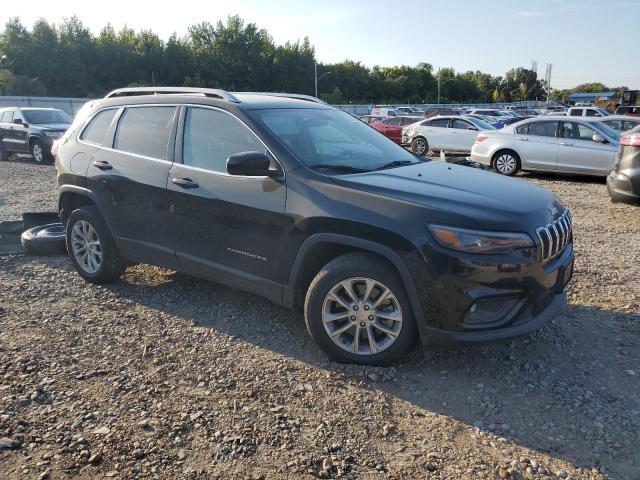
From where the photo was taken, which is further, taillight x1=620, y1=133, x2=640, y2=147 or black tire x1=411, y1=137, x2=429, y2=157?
black tire x1=411, y1=137, x2=429, y2=157

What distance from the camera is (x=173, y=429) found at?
9.48 ft

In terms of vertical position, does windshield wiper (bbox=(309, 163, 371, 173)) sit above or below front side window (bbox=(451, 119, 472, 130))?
above

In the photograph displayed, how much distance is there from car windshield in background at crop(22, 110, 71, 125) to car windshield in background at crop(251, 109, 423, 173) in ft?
46.7

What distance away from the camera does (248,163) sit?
352 centimetres

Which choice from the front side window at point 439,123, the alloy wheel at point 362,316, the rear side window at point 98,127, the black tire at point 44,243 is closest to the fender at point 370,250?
the alloy wheel at point 362,316

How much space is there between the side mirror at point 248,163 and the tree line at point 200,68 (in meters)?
51.1

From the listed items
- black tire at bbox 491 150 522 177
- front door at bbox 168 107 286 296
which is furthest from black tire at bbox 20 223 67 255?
black tire at bbox 491 150 522 177

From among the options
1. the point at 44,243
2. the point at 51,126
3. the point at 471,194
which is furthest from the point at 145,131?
the point at 51,126

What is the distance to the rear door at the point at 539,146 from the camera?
12.3 m

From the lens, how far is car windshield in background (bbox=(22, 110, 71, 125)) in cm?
1578

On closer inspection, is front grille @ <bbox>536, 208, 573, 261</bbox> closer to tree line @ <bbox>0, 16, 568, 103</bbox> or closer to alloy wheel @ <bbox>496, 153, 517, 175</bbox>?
alloy wheel @ <bbox>496, 153, 517, 175</bbox>

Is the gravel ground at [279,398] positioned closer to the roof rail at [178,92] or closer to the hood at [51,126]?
the roof rail at [178,92]

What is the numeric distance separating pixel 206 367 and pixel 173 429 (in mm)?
689

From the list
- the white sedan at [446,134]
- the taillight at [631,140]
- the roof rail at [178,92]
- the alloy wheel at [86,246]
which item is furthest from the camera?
the white sedan at [446,134]
